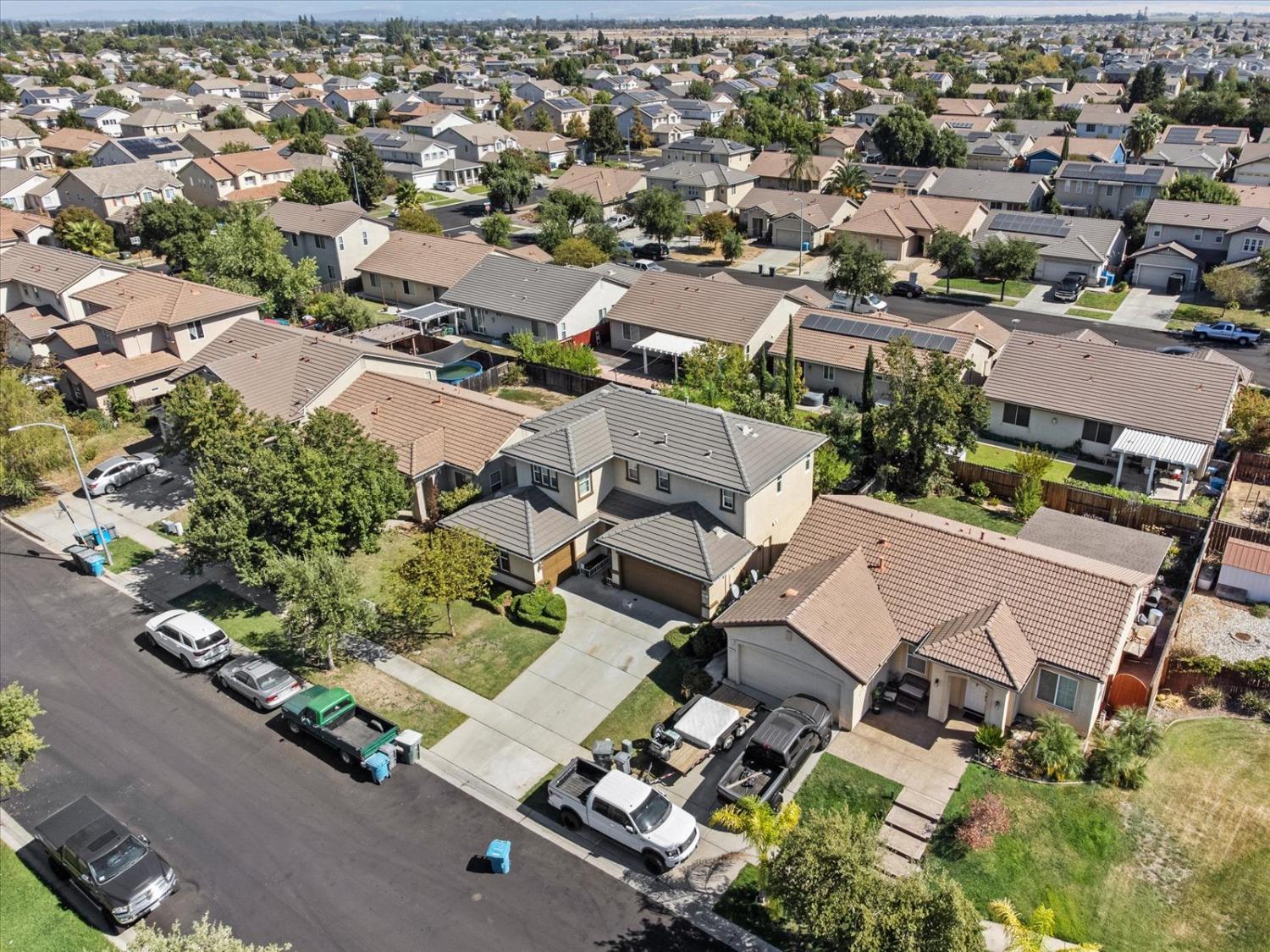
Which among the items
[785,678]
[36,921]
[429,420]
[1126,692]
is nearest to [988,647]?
[1126,692]

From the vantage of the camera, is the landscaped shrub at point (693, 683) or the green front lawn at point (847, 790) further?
the landscaped shrub at point (693, 683)

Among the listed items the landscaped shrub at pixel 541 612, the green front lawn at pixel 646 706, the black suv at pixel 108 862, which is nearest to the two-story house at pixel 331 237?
the landscaped shrub at pixel 541 612

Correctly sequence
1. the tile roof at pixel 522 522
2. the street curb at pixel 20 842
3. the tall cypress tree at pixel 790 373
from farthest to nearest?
1. the tall cypress tree at pixel 790 373
2. the tile roof at pixel 522 522
3. the street curb at pixel 20 842

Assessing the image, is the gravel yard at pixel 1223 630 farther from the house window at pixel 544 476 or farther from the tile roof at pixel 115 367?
the tile roof at pixel 115 367

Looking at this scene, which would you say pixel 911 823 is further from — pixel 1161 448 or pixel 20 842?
pixel 1161 448

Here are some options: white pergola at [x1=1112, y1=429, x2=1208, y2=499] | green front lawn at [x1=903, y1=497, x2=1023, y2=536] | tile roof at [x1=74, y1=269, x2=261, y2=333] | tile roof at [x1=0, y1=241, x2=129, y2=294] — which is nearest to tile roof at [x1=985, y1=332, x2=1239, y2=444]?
white pergola at [x1=1112, y1=429, x2=1208, y2=499]

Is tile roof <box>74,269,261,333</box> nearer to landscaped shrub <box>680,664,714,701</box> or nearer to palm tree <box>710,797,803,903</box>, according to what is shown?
landscaped shrub <box>680,664,714,701</box>
